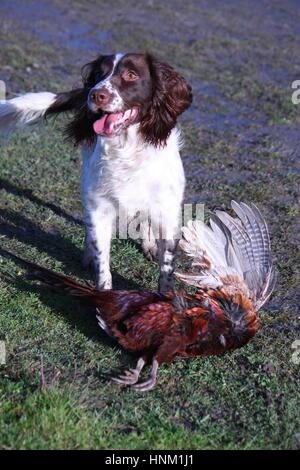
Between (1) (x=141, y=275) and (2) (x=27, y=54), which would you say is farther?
(2) (x=27, y=54)

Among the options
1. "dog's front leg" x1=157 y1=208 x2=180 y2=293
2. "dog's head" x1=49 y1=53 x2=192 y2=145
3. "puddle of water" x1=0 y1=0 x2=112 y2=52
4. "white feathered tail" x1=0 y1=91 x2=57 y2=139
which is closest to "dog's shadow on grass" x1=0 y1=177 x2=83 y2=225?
"white feathered tail" x1=0 y1=91 x2=57 y2=139

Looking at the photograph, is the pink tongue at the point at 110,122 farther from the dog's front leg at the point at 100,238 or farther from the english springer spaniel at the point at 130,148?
the dog's front leg at the point at 100,238

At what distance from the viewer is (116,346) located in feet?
12.0

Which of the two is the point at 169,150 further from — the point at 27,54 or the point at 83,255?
the point at 27,54

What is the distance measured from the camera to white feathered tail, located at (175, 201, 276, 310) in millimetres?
3852

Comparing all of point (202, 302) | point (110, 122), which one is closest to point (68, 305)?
point (202, 302)

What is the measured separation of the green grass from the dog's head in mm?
1036

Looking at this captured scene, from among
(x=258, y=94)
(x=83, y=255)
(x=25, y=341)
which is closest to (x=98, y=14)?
(x=258, y=94)

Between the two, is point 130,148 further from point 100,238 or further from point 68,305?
point 68,305

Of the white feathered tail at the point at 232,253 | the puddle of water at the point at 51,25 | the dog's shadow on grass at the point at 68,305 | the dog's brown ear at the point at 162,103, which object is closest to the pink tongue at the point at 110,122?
the dog's brown ear at the point at 162,103

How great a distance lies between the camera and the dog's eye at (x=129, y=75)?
12.4 ft

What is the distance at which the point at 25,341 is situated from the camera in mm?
3656

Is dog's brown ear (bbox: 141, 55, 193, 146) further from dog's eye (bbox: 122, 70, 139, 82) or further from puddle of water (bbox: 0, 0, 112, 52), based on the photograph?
puddle of water (bbox: 0, 0, 112, 52)

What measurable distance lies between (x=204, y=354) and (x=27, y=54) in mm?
7135
